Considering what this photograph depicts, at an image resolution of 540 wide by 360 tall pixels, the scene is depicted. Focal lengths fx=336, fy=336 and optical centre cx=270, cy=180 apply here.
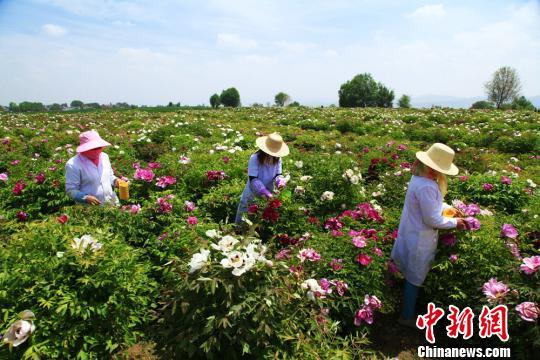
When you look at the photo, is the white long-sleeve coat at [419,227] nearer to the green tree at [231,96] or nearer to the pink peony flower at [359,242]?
the pink peony flower at [359,242]

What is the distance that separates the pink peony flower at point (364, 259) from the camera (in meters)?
2.90

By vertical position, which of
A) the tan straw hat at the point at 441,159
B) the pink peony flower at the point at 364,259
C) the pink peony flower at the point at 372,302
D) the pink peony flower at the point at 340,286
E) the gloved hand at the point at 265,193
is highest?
the tan straw hat at the point at 441,159

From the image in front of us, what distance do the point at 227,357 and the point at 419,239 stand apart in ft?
6.33

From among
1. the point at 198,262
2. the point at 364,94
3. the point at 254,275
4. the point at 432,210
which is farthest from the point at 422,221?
the point at 364,94

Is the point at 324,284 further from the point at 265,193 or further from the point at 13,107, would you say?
the point at 13,107

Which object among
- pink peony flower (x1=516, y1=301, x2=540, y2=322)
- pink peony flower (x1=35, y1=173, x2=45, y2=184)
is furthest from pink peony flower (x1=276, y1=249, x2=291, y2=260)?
pink peony flower (x1=35, y1=173, x2=45, y2=184)

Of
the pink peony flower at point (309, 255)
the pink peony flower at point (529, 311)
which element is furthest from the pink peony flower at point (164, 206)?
the pink peony flower at point (529, 311)

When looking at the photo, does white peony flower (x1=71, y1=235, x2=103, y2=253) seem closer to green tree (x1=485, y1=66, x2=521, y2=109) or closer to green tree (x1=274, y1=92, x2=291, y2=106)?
green tree (x1=485, y1=66, x2=521, y2=109)

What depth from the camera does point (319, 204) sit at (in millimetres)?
4445

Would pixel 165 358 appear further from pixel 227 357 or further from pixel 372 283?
pixel 372 283

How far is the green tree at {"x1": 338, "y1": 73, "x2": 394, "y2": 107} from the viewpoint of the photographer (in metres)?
57.9

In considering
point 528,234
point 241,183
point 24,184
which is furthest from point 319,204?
point 24,184

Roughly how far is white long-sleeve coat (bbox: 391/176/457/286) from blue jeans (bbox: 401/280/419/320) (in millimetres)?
86

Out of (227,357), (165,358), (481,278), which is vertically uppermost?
(481,278)
